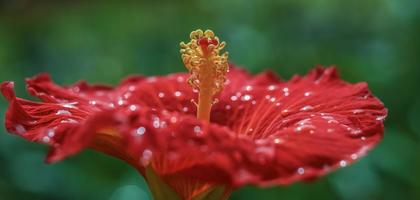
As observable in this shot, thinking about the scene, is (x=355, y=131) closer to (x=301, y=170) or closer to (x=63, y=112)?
(x=301, y=170)

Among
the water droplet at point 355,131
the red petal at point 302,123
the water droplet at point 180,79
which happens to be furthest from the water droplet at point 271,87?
the water droplet at point 355,131

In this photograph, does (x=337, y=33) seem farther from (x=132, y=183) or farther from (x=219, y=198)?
(x=219, y=198)

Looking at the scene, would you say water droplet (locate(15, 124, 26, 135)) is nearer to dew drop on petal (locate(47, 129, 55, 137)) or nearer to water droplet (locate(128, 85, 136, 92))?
dew drop on petal (locate(47, 129, 55, 137))

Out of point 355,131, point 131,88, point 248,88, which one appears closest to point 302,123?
point 355,131

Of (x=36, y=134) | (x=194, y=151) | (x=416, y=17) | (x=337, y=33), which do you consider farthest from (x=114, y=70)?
(x=194, y=151)

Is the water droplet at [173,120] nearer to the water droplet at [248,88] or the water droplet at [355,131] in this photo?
the water droplet at [355,131]

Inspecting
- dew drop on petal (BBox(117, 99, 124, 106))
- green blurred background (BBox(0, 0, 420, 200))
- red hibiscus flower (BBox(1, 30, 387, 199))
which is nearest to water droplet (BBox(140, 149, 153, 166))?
red hibiscus flower (BBox(1, 30, 387, 199))
